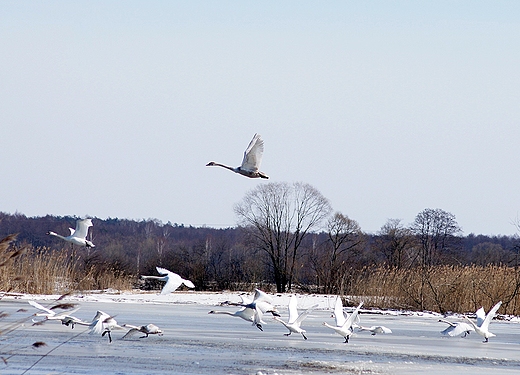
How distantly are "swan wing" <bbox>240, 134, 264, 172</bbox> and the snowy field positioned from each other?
2.60m

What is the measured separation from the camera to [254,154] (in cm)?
1184

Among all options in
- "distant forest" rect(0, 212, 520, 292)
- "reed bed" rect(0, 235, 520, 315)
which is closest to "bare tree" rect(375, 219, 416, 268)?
"distant forest" rect(0, 212, 520, 292)

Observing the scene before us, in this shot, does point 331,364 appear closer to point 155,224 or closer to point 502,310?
point 502,310

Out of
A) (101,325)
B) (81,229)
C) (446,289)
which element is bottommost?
(101,325)

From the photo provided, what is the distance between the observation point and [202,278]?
3731cm

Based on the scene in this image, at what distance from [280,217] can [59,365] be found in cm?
4153

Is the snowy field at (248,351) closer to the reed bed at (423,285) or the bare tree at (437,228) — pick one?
the reed bed at (423,285)

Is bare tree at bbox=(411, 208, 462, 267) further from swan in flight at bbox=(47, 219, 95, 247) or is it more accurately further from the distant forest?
swan in flight at bbox=(47, 219, 95, 247)

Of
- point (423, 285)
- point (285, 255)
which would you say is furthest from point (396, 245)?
point (423, 285)

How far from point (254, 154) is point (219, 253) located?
39643 millimetres

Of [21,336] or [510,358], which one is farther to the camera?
[21,336]

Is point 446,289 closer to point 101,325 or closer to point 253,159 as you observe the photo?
point 253,159

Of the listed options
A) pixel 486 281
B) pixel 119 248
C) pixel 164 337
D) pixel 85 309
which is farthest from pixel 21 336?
pixel 119 248

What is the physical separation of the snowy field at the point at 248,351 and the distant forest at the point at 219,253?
1.63 meters
